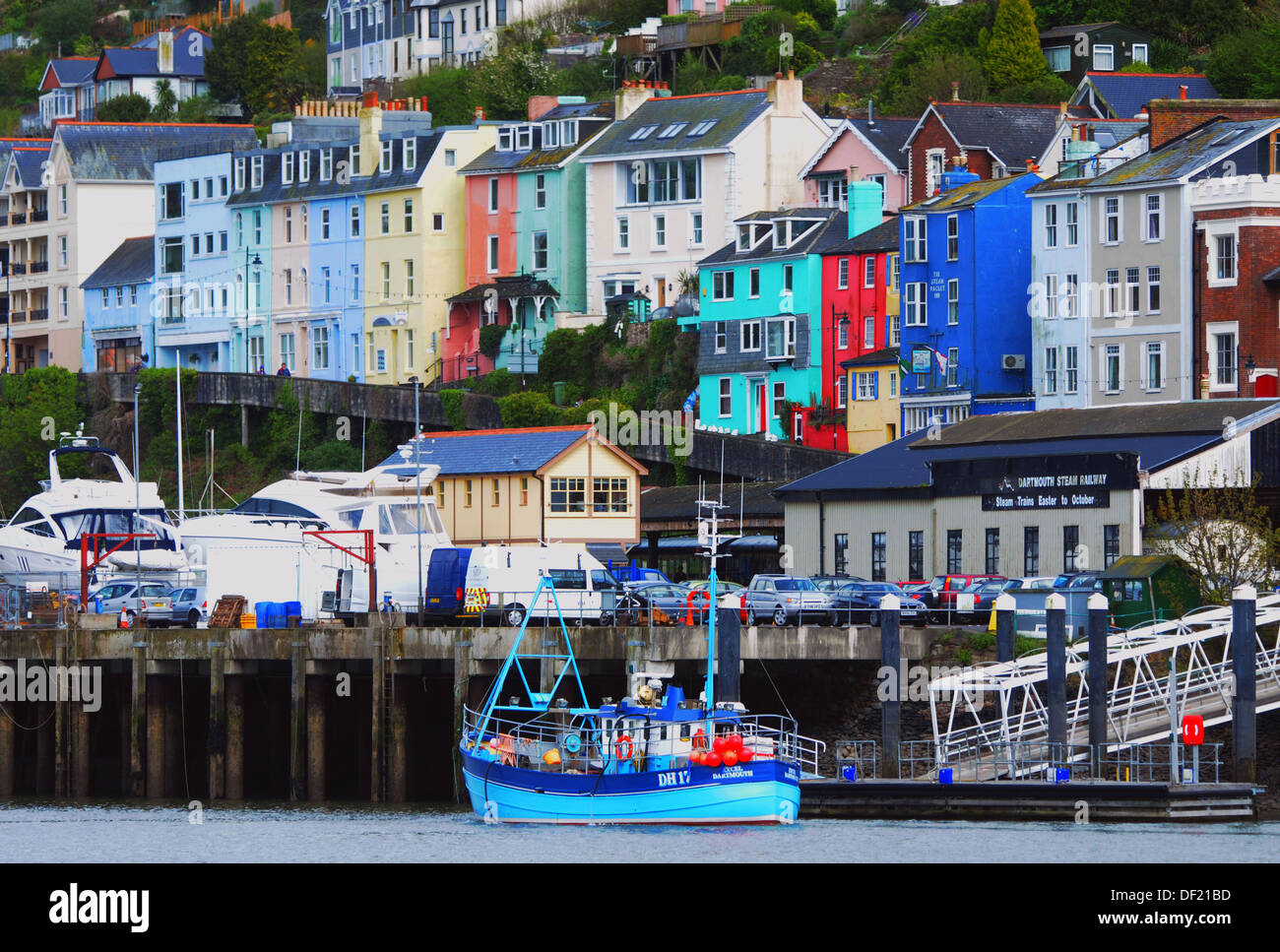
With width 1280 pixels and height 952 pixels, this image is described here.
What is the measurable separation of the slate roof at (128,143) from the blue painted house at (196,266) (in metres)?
4.75

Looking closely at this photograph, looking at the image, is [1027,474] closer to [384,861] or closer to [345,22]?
[384,861]

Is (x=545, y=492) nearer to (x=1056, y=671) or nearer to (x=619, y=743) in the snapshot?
(x=619, y=743)

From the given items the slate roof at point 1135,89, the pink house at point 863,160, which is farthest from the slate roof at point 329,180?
the slate roof at point 1135,89

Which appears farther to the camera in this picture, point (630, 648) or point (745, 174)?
point (745, 174)

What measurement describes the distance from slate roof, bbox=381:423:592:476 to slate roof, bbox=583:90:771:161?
27.6 m

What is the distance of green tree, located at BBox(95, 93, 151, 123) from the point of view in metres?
A: 174

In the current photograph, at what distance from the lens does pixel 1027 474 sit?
72.7 m

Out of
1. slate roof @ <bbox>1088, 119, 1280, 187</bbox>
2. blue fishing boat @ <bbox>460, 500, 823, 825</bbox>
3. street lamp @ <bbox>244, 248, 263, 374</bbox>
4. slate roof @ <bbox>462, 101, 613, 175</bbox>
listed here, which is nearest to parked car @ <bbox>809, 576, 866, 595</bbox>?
blue fishing boat @ <bbox>460, 500, 823, 825</bbox>

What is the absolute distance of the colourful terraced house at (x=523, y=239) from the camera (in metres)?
119

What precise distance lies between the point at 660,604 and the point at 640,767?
13508 mm

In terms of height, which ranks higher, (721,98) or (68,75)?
(68,75)

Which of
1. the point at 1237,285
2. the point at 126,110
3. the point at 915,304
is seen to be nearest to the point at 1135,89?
the point at 915,304
